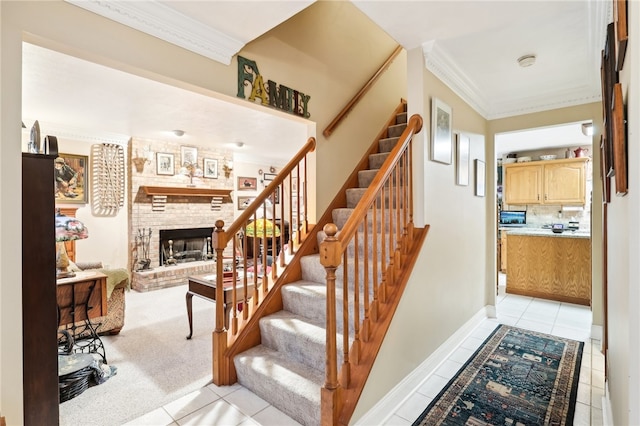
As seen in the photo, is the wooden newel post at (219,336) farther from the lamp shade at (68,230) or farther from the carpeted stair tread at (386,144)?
the carpeted stair tread at (386,144)

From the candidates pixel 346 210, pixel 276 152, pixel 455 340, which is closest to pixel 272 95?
pixel 346 210

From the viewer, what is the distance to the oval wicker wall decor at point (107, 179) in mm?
5344

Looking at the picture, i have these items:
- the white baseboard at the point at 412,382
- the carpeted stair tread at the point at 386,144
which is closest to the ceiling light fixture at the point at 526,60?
the carpeted stair tread at the point at 386,144

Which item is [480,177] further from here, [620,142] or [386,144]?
[620,142]

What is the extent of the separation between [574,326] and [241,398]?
153 inches

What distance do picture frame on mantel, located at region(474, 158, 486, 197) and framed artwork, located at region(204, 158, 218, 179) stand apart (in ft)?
17.2

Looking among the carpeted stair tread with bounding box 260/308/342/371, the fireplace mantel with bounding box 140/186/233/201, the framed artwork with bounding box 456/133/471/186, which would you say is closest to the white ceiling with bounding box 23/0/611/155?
the framed artwork with bounding box 456/133/471/186

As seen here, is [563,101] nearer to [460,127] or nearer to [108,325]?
[460,127]

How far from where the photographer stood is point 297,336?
2127 mm

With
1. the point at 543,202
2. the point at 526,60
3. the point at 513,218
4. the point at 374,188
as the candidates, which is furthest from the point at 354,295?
the point at 513,218

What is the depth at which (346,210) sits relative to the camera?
2990mm

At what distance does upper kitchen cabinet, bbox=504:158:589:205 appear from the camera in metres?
5.68

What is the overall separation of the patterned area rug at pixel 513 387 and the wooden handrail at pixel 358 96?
8.09 feet

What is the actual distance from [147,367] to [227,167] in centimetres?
494
